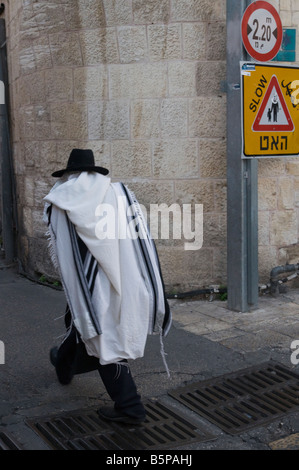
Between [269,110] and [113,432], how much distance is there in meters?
3.65

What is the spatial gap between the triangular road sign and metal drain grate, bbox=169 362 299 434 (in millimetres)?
2442

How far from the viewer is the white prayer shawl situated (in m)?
3.68

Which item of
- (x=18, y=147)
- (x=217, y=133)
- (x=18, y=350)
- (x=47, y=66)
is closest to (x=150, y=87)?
(x=217, y=133)

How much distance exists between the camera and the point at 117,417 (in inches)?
151

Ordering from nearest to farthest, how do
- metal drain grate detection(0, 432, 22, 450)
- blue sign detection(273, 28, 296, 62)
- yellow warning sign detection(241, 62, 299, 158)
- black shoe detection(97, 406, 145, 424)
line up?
metal drain grate detection(0, 432, 22, 450) → black shoe detection(97, 406, 145, 424) → yellow warning sign detection(241, 62, 299, 158) → blue sign detection(273, 28, 296, 62)

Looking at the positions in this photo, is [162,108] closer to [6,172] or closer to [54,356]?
[6,172]

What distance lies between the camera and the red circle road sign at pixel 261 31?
5707mm

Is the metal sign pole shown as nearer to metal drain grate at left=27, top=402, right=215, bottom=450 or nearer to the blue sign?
the blue sign

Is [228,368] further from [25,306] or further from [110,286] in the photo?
[25,306]

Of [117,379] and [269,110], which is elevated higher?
[269,110]

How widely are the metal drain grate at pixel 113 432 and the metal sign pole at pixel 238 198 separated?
7.73 ft

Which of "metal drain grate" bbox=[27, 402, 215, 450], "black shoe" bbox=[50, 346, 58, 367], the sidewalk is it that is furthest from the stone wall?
"metal drain grate" bbox=[27, 402, 215, 450]

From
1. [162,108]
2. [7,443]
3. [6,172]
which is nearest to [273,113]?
[162,108]

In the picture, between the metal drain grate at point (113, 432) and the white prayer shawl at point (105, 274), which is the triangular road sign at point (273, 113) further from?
the metal drain grate at point (113, 432)
